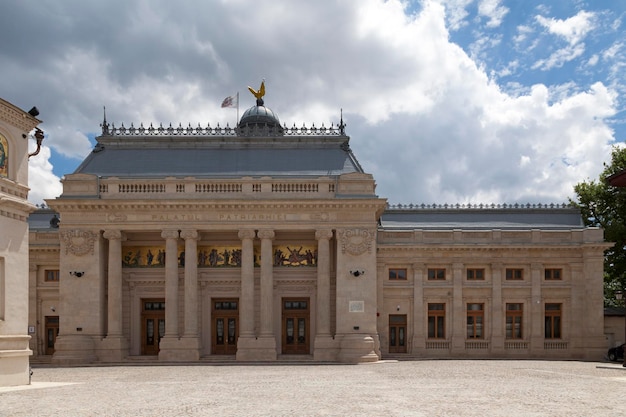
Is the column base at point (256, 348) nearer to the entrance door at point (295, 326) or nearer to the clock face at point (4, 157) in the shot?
the entrance door at point (295, 326)

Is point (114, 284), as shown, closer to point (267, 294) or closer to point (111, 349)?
point (111, 349)

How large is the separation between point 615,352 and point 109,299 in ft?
120

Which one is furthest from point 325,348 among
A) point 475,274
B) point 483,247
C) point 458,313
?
point 483,247

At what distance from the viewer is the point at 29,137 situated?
2997 centimetres

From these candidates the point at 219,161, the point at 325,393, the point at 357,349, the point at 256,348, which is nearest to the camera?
the point at 325,393

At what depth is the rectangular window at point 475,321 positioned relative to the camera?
5353 centimetres

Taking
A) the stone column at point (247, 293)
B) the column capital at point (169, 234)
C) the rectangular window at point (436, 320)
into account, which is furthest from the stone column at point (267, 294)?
the rectangular window at point (436, 320)

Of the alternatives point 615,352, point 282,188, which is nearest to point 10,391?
point 282,188

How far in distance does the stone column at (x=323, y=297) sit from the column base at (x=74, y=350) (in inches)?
597

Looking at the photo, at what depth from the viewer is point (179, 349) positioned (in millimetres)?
47500

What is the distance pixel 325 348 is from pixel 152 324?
13.2 meters

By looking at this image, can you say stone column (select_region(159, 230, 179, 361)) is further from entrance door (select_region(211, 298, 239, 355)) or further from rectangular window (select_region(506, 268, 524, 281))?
rectangular window (select_region(506, 268, 524, 281))

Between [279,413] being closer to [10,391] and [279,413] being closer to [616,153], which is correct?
[10,391]

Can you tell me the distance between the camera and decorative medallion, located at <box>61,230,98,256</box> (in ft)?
158
